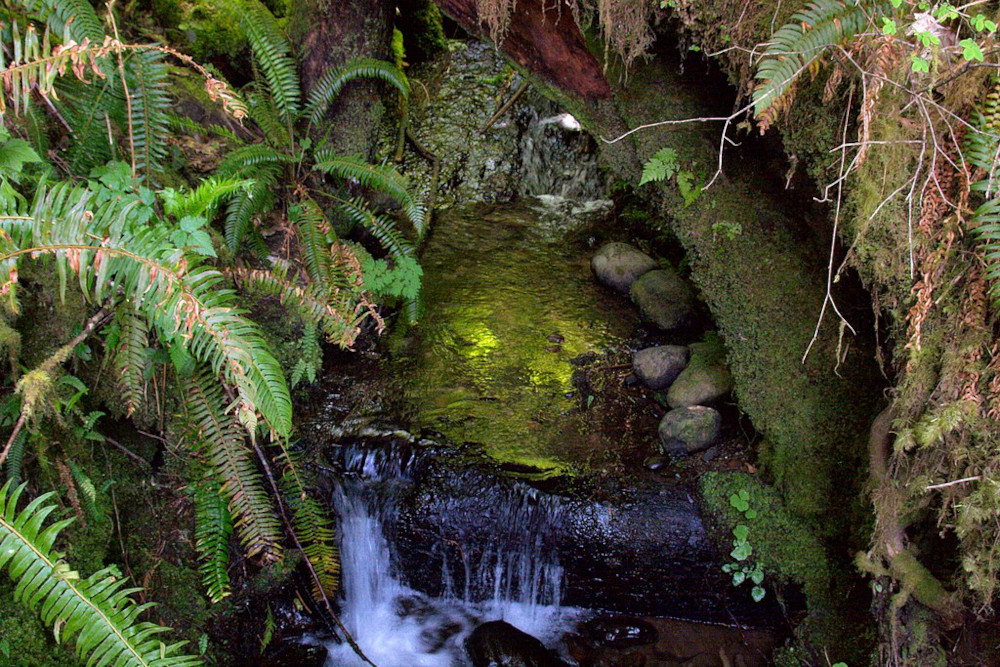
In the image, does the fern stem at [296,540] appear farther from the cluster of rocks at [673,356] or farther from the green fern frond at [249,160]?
the cluster of rocks at [673,356]

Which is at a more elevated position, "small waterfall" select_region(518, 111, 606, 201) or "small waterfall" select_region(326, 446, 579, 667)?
"small waterfall" select_region(518, 111, 606, 201)

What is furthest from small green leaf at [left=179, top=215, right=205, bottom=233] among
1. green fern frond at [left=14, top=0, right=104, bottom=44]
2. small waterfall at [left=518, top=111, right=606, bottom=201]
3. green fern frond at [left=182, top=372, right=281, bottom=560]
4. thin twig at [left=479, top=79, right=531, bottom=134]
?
thin twig at [left=479, top=79, right=531, bottom=134]

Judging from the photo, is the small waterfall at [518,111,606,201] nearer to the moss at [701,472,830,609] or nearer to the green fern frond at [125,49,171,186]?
the moss at [701,472,830,609]

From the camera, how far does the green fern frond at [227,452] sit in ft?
10.6

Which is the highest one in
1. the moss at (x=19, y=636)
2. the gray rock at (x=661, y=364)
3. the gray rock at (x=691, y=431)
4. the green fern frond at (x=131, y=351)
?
the gray rock at (x=661, y=364)

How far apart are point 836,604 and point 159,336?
3.56 m

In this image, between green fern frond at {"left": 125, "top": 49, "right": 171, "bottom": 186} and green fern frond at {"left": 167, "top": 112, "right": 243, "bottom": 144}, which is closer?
green fern frond at {"left": 125, "top": 49, "right": 171, "bottom": 186}

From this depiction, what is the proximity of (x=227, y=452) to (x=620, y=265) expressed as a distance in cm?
342

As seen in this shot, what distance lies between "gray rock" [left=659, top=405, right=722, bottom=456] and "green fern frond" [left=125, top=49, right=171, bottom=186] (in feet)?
10.3

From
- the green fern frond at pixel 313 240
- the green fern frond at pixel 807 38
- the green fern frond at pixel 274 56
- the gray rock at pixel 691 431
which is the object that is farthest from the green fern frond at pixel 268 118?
the gray rock at pixel 691 431

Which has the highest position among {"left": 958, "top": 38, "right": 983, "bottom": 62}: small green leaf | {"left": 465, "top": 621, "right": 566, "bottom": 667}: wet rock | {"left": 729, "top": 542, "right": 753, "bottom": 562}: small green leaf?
{"left": 958, "top": 38, "right": 983, "bottom": 62}: small green leaf

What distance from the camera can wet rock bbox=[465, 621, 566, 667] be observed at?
142 inches

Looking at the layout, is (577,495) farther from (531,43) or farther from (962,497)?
(531,43)

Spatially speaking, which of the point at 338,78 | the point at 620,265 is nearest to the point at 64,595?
the point at 338,78
